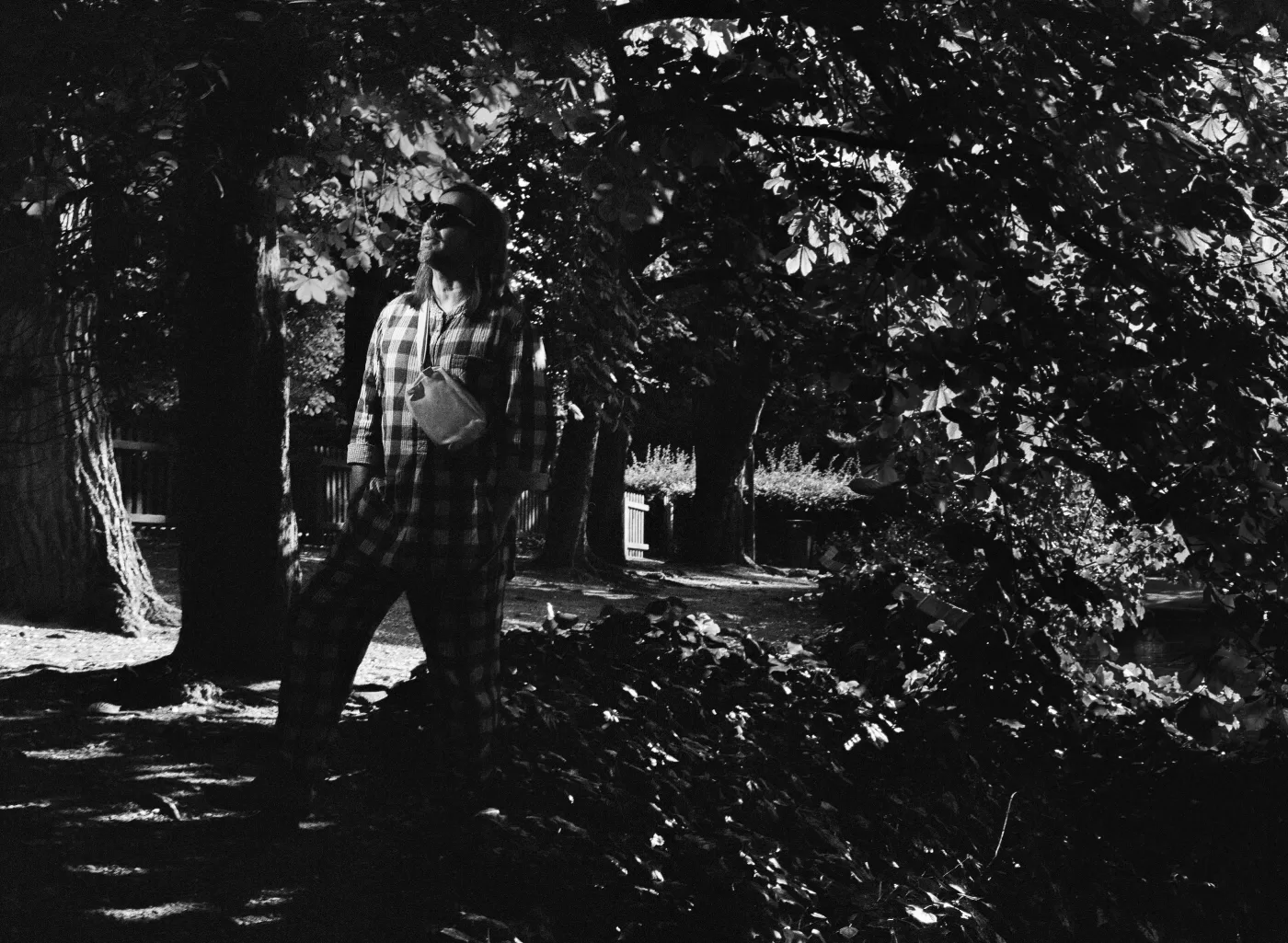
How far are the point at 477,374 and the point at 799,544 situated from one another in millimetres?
27199

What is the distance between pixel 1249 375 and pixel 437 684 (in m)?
2.56

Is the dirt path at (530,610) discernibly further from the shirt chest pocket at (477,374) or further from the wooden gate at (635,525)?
the wooden gate at (635,525)

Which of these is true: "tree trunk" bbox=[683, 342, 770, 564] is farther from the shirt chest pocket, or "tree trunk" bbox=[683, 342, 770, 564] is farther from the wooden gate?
the shirt chest pocket

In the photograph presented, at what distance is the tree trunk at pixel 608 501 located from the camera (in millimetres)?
21672

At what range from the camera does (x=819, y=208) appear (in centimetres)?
489

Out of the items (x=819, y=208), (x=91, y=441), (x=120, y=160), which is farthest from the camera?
(x=91, y=441)

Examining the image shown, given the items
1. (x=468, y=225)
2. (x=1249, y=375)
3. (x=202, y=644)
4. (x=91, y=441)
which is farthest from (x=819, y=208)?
(x=91, y=441)

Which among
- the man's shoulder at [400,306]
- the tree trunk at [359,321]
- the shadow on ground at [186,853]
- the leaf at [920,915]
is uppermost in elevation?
the tree trunk at [359,321]

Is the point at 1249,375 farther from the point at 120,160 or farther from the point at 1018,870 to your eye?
the point at 120,160

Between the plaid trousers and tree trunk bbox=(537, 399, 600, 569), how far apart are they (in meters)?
14.1

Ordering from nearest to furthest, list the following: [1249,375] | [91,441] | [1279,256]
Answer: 1. [1249,375]
2. [1279,256]
3. [91,441]

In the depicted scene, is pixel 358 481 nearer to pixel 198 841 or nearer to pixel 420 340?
pixel 420 340

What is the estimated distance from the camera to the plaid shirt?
13.6ft

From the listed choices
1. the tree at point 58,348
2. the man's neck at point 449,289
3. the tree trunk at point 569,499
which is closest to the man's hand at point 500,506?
the man's neck at point 449,289
